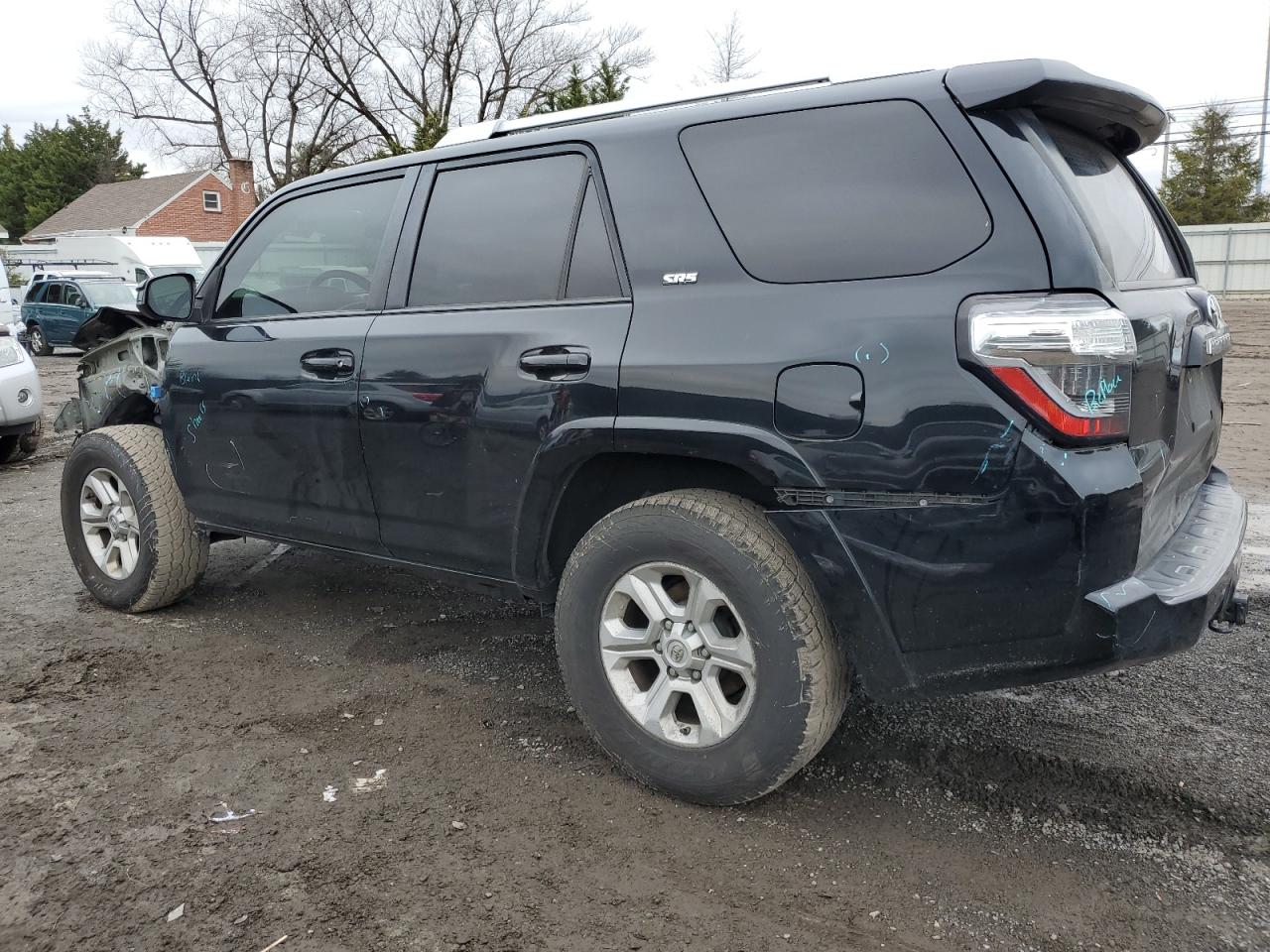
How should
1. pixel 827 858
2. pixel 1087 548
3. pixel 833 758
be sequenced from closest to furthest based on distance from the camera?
pixel 1087 548 → pixel 827 858 → pixel 833 758

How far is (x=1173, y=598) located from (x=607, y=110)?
6.64 ft

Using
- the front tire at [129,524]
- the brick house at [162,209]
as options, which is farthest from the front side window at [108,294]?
the brick house at [162,209]

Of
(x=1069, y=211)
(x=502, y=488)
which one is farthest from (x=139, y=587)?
(x=1069, y=211)

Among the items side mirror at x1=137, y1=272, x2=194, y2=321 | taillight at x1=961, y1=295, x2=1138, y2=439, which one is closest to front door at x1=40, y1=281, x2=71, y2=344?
side mirror at x1=137, y1=272, x2=194, y2=321

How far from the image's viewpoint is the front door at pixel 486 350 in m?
2.82

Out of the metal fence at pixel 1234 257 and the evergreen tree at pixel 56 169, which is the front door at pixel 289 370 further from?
the evergreen tree at pixel 56 169

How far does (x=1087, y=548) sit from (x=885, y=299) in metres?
0.69

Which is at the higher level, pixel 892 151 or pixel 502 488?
pixel 892 151

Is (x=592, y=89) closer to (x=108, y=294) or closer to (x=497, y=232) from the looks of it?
(x=108, y=294)

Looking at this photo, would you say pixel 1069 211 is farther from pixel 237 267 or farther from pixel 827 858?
pixel 237 267

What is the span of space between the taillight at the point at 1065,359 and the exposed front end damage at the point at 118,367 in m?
3.50

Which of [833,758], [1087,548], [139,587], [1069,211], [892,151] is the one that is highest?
[892,151]

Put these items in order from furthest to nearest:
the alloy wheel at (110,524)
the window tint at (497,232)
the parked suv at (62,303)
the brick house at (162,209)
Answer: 1. the brick house at (162,209)
2. the parked suv at (62,303)
3. the alloy wheel at (110,524)
4. the window tint at (497,232)

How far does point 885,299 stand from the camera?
2.31 meters
